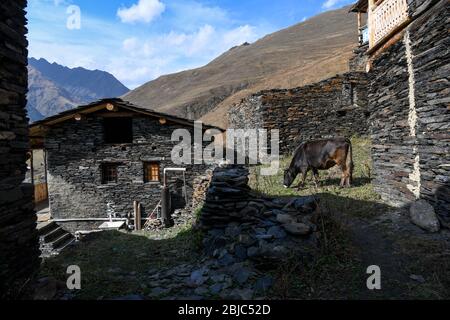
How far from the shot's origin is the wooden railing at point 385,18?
684cm

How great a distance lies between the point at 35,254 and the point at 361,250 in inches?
225

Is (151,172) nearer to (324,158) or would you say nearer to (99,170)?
(99,170)

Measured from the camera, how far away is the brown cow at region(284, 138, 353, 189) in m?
9.41

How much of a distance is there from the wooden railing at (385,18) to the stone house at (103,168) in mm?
8664

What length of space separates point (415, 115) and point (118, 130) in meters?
14.5

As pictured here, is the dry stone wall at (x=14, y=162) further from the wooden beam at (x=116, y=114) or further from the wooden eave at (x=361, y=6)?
the wooden eave at (x=361, y=6)

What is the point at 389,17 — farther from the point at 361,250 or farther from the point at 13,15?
the point at 13,15

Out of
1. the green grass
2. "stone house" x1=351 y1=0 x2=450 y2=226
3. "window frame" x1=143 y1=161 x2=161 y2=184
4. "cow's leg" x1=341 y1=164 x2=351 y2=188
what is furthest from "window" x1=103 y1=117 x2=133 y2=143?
"stone house" x1=351 y1=0 x2=450 y2=226

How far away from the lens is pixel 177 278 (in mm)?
5016

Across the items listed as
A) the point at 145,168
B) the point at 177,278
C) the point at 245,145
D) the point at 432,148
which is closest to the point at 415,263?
the point at 432,148

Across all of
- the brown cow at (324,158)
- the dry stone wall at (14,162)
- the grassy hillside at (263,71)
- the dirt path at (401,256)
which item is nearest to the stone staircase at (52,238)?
the dry stone wall at (14,162)

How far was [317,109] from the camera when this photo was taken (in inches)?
648

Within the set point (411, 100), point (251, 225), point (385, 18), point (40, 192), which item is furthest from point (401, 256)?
point (40, 192)

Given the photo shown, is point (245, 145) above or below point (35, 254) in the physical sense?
above
